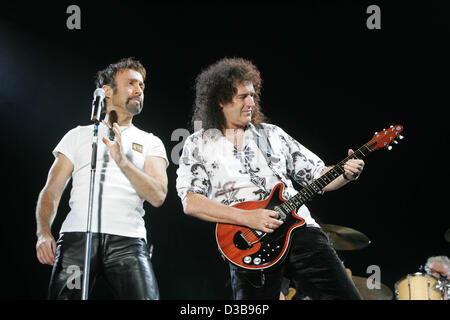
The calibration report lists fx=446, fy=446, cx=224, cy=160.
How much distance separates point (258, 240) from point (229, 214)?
9.3 inches

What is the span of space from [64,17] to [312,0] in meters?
2.69

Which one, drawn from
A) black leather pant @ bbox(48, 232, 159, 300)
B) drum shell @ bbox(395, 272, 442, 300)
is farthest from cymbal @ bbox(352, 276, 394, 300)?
black leather pant @ bbox(48, 232, 159, 300)

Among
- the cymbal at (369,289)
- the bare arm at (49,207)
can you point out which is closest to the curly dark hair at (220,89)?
the bare arm at (49,207)

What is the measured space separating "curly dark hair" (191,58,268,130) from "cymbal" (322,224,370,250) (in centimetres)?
191

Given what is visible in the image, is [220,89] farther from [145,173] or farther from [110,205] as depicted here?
[110,205]

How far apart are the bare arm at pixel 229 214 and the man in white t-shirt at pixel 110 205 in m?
0.26

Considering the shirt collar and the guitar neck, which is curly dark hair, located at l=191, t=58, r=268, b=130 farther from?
the guitar neck

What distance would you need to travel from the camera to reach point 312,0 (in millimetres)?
4992

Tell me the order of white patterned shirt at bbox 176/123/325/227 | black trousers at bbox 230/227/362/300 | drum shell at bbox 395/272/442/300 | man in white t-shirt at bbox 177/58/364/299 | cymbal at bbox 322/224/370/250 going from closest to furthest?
black trousers at bbox 230/227/362/300
man in white t-shirt at bbox 177/58/364/299
white patterned shirt at bbox 176/123/325/227
cymbal at bbox 322/224/370/250
drum shell at bbox 395/272/442/300

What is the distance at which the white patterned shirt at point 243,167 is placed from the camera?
290 centimetres

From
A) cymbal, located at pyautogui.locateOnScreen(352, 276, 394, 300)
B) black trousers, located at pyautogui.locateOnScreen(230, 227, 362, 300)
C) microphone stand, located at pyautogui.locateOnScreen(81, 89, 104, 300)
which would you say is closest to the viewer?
microphone stand, located at pyautogui.locateOnScreen(81, 89, 104, 300)

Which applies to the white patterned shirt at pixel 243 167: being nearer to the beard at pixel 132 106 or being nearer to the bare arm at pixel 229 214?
the bare arm at pixel 229 214

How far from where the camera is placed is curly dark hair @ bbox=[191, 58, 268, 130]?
11.0 feet

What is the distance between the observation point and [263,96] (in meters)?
5.15
